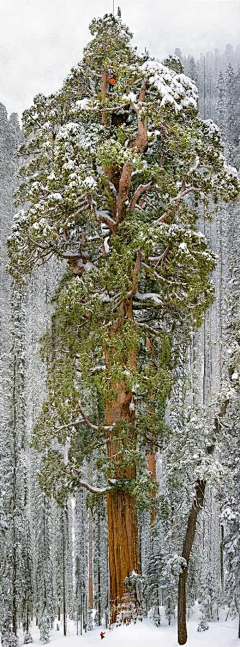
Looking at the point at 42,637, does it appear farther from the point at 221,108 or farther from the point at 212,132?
the point at 221,108

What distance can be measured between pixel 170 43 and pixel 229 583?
39.4 ft

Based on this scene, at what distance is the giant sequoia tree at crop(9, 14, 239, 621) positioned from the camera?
7.97 m

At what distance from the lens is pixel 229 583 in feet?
46.3

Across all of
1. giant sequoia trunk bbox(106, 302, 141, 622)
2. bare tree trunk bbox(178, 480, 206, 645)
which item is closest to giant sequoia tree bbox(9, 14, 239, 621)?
giant sequoia trunk bbox(106, 302, 141, 622)

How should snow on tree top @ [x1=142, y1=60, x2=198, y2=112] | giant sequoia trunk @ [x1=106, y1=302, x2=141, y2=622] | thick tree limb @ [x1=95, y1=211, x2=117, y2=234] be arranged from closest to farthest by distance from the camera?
snow on tree top @ [x1=142, y1=60, x2=198, y2=112]
giant sequoia trunk @ [x1=106, y1=302, x2=141, y2=622]
thick tree limb @ [x1=95, y1=211, x2=117, y2=234]

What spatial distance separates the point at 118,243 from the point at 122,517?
12.6 feet

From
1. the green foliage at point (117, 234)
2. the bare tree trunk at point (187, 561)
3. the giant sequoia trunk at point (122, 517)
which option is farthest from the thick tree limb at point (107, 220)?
the bare tree trunk at point (187, 561)

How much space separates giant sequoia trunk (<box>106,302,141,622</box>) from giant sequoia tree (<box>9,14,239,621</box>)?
0.06 ft

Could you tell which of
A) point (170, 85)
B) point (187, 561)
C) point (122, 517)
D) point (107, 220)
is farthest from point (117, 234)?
point (187, 561)

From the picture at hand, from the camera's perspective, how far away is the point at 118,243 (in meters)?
8.30

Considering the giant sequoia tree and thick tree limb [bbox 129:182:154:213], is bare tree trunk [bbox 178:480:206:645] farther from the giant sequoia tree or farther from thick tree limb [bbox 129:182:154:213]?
thick tree limb [bbox 129:182:154:213]

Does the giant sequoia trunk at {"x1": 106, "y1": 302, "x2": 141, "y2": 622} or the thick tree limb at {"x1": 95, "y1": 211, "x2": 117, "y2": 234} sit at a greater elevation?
the thick tree limb at {"x1": 95, "y1": 211, "x2": 117, "y2": 234}

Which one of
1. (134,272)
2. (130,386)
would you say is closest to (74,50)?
(134,272)

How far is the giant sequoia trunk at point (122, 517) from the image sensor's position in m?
7.95
